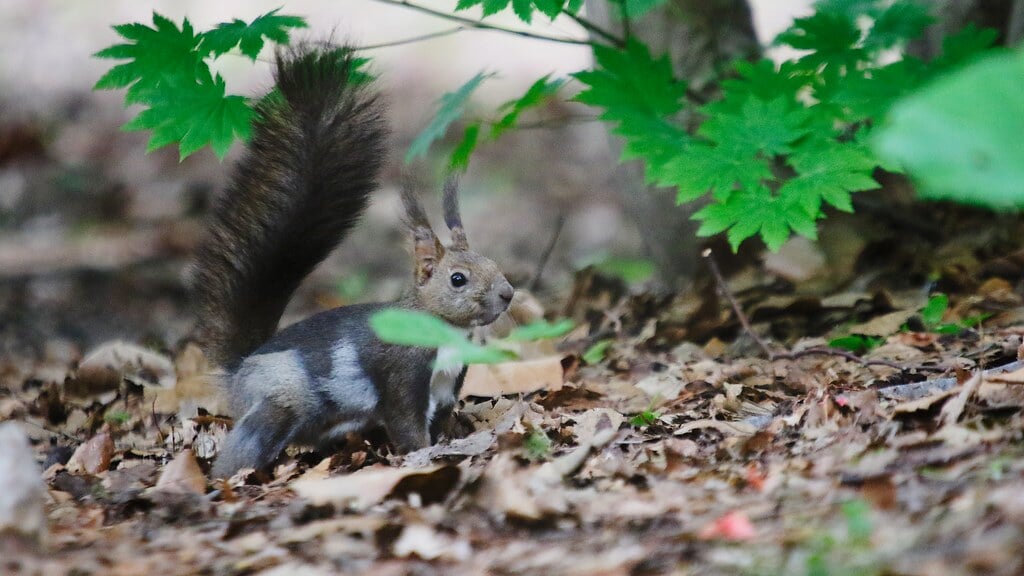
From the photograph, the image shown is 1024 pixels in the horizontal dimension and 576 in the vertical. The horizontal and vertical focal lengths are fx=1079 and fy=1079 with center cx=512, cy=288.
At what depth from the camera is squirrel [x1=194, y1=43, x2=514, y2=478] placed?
4004mm

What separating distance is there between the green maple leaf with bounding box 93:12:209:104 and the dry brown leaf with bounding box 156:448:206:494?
1319 millimetres

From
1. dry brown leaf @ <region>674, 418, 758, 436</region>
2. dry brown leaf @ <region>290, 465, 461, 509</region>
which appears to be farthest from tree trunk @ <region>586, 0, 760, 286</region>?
dry brown leaf @ <region>290, 465, 461, 509</region>

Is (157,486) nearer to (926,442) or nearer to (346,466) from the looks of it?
(346,466)

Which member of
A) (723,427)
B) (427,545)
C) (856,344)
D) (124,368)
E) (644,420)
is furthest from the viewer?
(124,368)

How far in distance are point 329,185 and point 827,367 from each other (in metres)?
2.06

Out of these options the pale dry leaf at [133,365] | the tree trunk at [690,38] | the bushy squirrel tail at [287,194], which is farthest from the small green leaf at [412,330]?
the tree trunk at [690,38]

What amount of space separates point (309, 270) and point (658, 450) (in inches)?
71.0

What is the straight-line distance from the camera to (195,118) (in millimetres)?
3879

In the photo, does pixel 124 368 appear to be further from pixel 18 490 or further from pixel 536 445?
pixel 18 490

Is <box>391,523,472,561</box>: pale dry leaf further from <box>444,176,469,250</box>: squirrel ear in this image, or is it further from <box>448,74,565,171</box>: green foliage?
<box>444,176,469,250</box>: squirrel ear

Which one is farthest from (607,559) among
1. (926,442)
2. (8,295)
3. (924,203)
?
(8,295)

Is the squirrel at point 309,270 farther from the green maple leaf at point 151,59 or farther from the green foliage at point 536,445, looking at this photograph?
the green foliage at point 536,445

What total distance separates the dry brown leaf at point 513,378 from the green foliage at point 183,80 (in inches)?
57.5

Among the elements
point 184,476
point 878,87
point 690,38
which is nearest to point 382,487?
point 184,476
